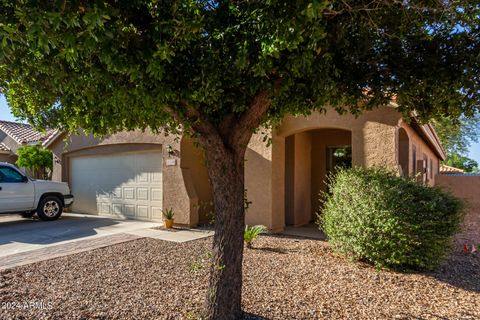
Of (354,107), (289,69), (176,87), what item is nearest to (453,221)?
(354,107)

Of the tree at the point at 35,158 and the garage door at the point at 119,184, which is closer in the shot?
the garage door at the point at 119,184

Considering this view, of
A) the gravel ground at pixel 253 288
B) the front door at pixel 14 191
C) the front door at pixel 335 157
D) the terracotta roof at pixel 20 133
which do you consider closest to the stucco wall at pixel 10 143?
the terracotta roof at pixel 20 133

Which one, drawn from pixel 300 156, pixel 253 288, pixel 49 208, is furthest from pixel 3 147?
pixel 253 288

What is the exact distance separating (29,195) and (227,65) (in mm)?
10402

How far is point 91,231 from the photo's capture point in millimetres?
9578

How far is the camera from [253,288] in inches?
198

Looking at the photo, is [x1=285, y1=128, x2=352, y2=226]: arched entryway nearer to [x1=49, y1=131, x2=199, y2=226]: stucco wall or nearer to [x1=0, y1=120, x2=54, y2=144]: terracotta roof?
[x1=49, y1=131, x2=199, y2=226]: stucco wall

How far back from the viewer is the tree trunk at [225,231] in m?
3.85

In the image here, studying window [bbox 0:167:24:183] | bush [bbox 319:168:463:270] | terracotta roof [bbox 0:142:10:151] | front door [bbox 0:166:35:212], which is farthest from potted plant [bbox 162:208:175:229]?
terracotta roof [bbox 0:142:10:151]

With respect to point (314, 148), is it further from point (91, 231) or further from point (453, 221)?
point (91, 231)

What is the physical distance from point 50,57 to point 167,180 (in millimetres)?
7704

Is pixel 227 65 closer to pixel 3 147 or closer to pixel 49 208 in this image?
pixel 49 208

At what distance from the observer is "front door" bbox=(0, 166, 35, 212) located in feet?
34.4

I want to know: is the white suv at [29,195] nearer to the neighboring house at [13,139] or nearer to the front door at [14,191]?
the front door at [14,191]
